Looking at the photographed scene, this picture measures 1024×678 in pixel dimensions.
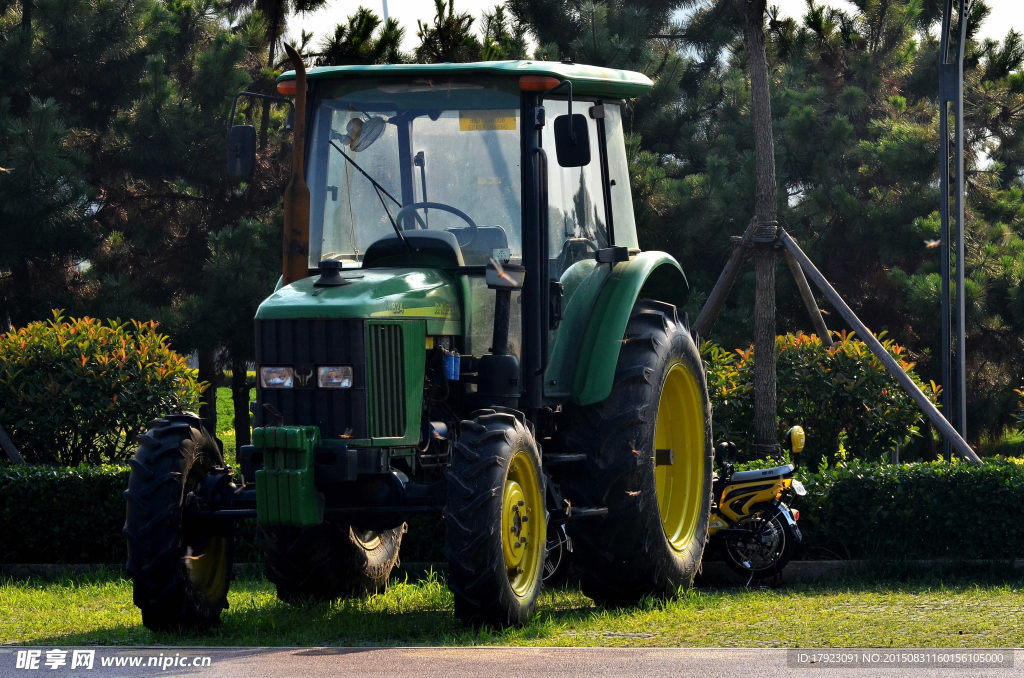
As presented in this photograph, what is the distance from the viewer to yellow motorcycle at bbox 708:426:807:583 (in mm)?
8867

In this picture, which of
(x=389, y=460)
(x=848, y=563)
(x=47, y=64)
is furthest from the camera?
(x=47, y=64)

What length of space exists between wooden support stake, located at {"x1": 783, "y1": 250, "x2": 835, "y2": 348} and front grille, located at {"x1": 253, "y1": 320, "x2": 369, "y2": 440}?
5.29 m

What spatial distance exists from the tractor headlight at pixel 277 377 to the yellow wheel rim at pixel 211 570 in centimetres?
95

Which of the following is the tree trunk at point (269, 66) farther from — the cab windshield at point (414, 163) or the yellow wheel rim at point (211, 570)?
the yellow wheel rim at point (211, 570)

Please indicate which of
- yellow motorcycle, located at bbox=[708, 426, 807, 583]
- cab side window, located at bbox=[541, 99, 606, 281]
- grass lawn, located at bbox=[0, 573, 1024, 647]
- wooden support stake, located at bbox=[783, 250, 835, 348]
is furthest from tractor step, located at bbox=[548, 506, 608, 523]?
wooden support stake, located at bbox=[783, 250, 835, 348]

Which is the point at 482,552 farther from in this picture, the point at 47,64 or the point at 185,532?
the point at 47,64

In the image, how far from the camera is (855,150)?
699 inches

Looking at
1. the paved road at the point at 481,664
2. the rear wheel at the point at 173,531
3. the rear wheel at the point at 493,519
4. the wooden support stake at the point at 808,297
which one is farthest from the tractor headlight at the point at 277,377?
the wooden support stake at the point at 808,297

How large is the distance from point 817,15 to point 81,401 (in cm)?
784

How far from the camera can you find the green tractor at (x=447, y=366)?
254 inches

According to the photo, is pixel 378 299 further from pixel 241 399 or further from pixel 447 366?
pixel 241 399

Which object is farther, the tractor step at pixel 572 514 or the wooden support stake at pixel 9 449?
the wooden support stake at pixel 9 449

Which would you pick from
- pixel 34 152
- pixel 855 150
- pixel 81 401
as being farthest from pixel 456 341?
pixel 855 150

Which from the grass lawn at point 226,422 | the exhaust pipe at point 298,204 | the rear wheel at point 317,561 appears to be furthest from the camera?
the grass lawn at point 226,422
